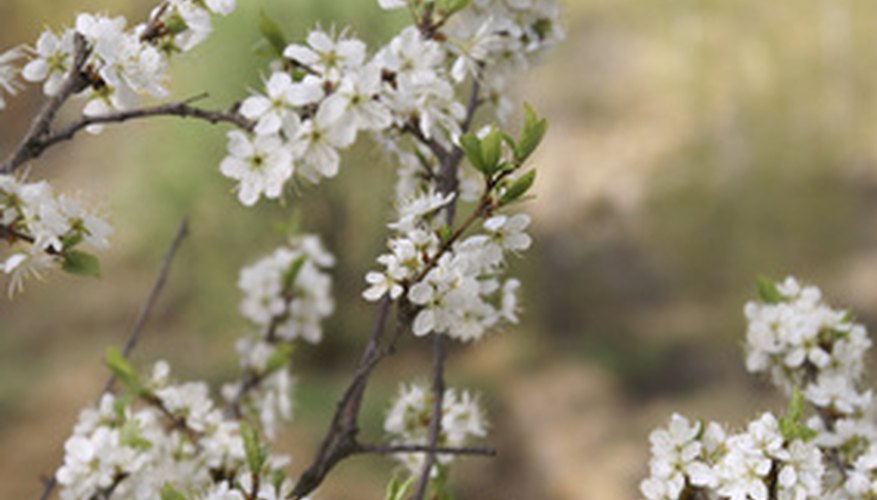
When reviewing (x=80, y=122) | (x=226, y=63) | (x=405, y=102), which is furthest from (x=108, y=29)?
(x=226, y=63)

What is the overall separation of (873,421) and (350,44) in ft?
1.74

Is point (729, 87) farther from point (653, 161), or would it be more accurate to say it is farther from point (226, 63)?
point (226, 63)

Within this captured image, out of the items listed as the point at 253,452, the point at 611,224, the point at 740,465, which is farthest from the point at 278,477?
the point at 611,224

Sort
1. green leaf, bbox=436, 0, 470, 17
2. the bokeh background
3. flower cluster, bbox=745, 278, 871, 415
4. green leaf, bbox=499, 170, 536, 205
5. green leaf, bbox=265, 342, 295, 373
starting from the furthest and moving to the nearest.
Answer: the bokeh background, green leaf, bbox=265, 342, 295, 373, flower cluster, bbox=745, 278, 871, 415, green leaf, bbox=436, 0, 470, 17, green leaf, bbox=499, 170, 536, 205

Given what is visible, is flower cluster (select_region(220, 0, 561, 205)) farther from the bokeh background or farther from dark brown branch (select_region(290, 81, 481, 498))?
the bokeh background

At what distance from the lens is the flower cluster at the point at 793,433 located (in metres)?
0.59

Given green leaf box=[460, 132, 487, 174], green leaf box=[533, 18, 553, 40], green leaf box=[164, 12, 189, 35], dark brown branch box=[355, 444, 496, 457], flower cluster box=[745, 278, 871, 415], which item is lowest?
dark brown branch box=[355, 444, 496, 457]

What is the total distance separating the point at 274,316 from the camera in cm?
102

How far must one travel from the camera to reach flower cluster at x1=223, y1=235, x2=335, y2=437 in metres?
0.98

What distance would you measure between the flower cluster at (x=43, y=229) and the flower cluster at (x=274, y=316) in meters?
0.36

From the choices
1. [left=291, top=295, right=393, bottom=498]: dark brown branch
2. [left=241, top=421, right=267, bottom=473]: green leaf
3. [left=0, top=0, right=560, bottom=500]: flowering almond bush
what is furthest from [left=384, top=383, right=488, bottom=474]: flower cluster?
[left=241, top=421, right=267, bottom=473]: green leaf

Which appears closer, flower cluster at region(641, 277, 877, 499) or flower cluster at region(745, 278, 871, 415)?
flower cluster at region(641, 277, 877, 499)

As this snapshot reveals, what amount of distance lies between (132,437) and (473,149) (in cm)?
33

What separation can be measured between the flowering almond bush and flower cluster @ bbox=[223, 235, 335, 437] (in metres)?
0.16
